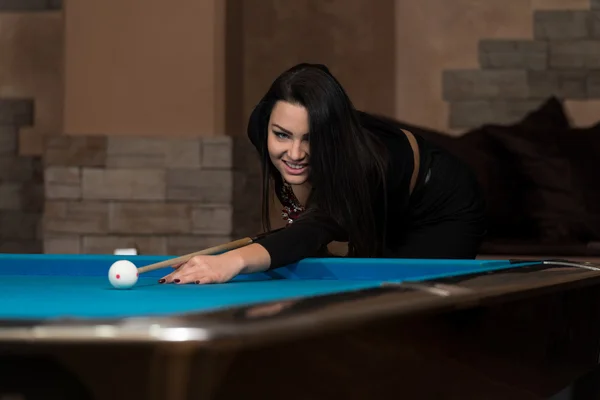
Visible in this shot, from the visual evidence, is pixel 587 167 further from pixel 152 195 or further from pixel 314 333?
pixel 314 333

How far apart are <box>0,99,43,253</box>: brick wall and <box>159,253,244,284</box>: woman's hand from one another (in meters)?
3.31

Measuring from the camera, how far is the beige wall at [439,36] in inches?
209

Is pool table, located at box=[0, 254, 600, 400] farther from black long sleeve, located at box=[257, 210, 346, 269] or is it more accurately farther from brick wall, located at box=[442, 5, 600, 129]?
brick wall, located at box=[442, 5, 600, 129]

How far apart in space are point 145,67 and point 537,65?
198 centimetres

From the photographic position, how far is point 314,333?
1219 millimetres

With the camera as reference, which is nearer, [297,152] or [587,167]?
[297,152]

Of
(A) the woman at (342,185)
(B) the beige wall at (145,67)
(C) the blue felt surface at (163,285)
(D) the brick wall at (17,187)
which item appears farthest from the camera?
(D) the brick wall at (17,187)

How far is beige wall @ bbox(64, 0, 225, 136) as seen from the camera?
4.54 m

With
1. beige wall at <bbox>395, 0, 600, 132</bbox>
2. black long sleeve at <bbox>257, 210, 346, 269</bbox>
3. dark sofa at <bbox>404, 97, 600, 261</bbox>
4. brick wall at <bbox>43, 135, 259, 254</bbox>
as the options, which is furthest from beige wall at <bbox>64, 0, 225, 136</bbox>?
black long sleeve at <bbox>257, 210, 346, 269</bbox>

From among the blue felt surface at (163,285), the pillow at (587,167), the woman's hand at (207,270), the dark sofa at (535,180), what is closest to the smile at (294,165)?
the blue felt surface at (163,285)

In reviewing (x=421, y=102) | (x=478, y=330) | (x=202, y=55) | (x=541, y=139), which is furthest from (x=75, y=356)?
(x=421, y=102)

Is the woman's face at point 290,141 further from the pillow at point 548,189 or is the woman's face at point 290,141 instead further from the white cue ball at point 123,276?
the pillow at point 548,189

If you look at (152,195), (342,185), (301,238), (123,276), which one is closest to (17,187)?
(152,195)

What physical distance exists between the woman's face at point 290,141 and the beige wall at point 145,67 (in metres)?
1.91
